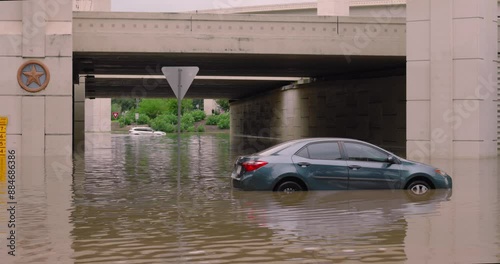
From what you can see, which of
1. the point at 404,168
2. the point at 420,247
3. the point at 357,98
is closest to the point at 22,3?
the point at 404,168

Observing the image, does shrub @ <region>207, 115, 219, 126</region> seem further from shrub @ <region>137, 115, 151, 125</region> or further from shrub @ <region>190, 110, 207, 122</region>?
shrub @ <region>137, 115, 151, 125</region>

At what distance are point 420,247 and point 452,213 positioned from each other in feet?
10.8

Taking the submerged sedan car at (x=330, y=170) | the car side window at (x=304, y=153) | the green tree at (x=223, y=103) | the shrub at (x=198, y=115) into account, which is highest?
the green tree at (x=223, y=103)

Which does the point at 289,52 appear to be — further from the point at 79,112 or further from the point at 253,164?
the point at 79,112

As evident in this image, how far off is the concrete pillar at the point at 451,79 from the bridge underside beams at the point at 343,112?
7014 millimetres

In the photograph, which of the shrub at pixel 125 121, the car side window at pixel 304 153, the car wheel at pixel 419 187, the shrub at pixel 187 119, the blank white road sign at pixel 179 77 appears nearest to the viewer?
the blank white road sign at pixel 179 77

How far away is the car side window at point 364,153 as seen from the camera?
1443cm

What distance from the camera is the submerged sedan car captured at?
1387cm

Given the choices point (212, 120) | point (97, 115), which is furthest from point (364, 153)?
point (212, 120)

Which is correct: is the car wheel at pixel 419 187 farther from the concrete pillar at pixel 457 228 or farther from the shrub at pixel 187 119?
the shrub at pixel 187 119

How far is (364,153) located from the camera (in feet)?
47.5

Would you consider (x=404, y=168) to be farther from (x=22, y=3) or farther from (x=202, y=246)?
(x=22, y=3)

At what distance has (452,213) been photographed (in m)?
11.5

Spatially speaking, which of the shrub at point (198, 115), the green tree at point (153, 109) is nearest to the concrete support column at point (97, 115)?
the shrub at point (198, 115)
